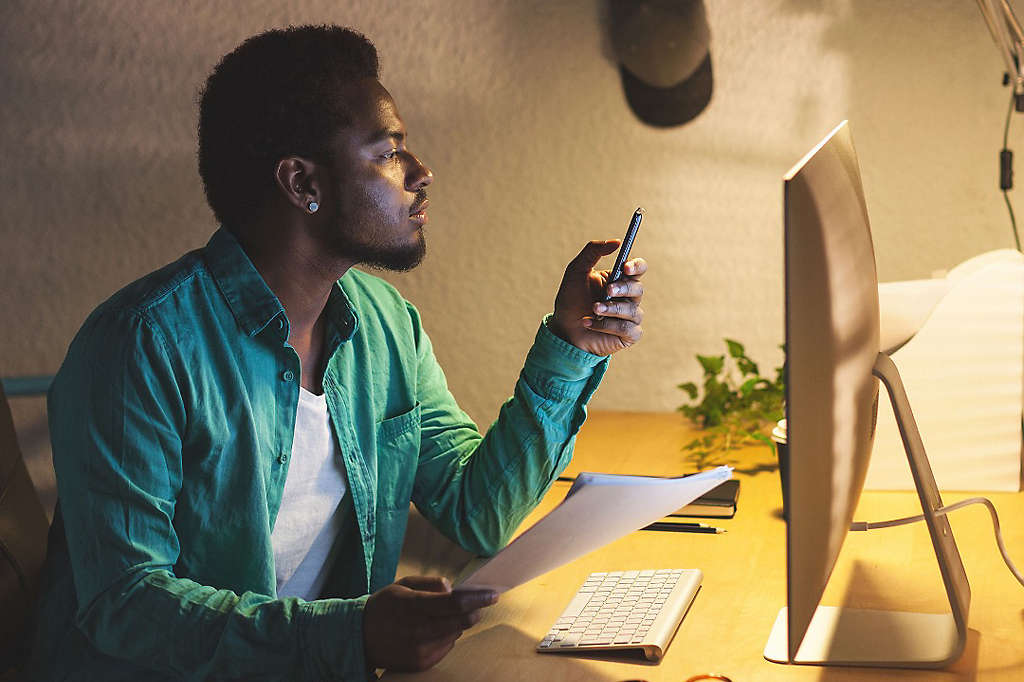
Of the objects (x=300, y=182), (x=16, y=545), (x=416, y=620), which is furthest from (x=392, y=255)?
(x=16, y=545)

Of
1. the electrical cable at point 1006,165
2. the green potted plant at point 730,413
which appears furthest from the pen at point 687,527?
the electrical cable at point 1006,165

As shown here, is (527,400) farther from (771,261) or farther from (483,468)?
(771,261)

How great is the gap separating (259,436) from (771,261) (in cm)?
117

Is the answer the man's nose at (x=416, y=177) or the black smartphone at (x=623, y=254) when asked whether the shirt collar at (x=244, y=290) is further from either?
the black smartphone at (x=623, y=254)

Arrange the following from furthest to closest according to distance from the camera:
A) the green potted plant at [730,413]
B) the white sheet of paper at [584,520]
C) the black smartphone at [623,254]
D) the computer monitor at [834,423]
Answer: the green potted plant at [730,413] < the black smartphone at [623,254] < the white sheet of paper at [584,520] < the computer monitor at [834,423]

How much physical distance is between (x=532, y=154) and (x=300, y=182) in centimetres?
94

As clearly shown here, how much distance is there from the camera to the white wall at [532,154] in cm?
189

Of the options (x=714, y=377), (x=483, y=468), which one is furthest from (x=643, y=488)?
(x=714, y=377)

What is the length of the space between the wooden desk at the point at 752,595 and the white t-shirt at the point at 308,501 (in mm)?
225

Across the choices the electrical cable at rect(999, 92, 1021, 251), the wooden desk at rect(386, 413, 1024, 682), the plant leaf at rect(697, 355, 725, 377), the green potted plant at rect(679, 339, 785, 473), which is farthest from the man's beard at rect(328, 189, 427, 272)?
the electrical cable at rect(999, 92, 1021, 251)

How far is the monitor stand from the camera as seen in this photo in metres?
0.93

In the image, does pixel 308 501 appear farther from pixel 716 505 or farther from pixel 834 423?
pixel 834 423

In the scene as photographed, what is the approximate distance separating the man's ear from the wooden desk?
48 cm

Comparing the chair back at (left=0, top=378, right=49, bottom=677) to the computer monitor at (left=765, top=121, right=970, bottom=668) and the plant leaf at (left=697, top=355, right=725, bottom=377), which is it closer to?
the computer monitor at (left=765, top=121, right=970, bottom=668)
